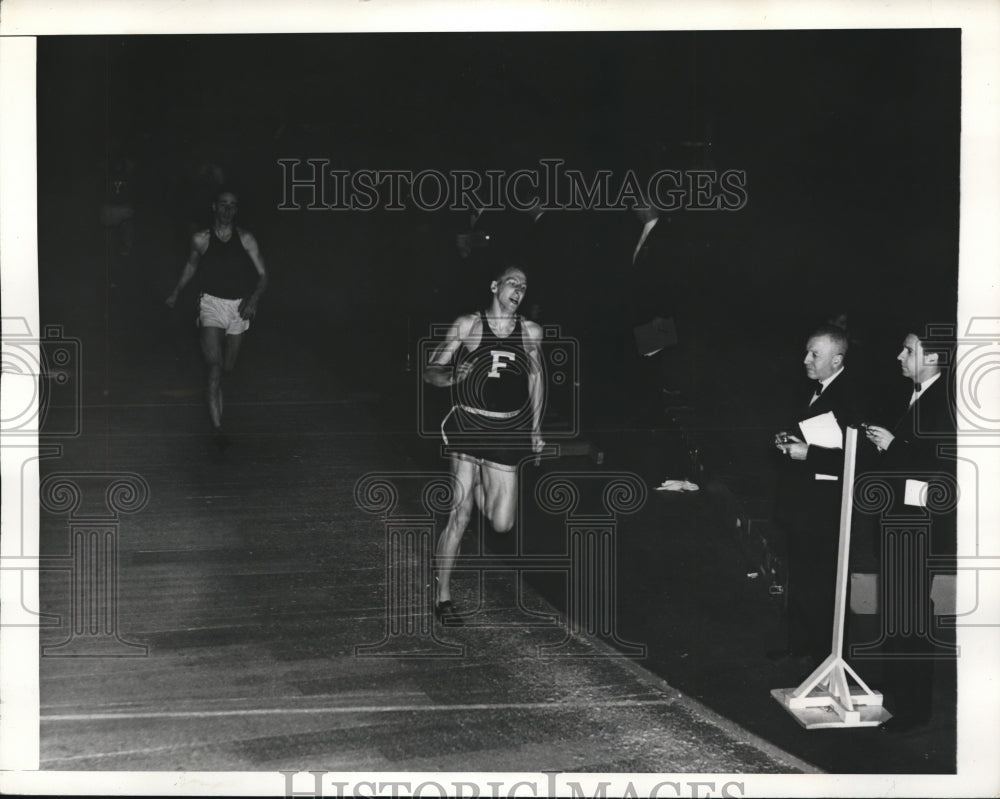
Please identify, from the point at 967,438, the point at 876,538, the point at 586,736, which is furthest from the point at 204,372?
the point at 967,438

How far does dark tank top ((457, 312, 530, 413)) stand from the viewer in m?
4.14

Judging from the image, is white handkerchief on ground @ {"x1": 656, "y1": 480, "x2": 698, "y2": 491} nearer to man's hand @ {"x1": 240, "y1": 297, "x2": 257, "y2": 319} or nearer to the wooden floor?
the wooden floor

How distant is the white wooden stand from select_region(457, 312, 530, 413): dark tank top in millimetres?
1203

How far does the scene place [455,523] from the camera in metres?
4.18

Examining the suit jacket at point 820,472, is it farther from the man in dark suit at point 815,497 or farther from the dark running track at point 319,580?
the dark running track at point 319,580

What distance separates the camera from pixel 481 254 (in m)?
4.10

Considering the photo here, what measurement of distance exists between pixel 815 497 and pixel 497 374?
127 cm

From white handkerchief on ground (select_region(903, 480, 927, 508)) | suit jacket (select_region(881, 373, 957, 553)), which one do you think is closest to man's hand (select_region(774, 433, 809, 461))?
suit jacket (select_region(881, 373, 957, 553))

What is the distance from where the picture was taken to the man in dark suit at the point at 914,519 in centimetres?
406

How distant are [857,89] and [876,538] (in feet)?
5.43

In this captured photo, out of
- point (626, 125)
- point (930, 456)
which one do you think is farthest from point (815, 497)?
point (626, 125)

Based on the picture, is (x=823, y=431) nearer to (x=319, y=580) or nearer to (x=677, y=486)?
(x=677, y=486)

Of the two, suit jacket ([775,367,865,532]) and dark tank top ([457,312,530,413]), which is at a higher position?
dark tank top ([457,312,530,413])

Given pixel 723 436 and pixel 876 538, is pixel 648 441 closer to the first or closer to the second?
pixel 723 436
